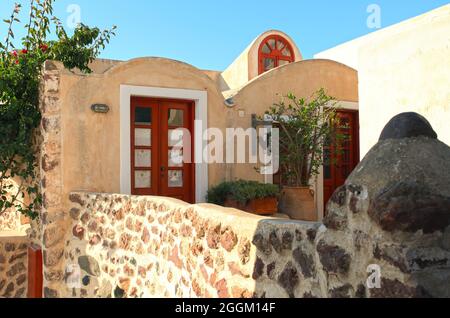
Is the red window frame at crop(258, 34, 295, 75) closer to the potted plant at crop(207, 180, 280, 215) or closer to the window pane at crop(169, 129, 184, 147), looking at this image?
the window pane at crop(169, 129, 184, 147)

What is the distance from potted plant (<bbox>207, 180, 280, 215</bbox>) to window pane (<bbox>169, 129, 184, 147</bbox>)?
3.49 feet

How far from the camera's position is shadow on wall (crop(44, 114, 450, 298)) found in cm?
179

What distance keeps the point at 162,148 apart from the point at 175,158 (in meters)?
0.30

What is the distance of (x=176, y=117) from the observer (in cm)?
789

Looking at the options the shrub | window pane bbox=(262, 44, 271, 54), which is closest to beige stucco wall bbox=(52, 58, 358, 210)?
the shrub

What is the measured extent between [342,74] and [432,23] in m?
5.34

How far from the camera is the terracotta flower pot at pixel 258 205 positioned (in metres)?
7.32

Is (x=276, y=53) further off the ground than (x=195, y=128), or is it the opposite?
(x=276, y=53)

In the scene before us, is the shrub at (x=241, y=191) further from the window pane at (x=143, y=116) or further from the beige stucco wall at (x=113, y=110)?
the window pane at (x=143, y=116)

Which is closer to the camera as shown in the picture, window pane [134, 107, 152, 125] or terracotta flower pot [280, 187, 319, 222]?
window pane [134, 107, 152, 125]

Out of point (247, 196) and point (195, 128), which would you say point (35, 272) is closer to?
point (195, 128)

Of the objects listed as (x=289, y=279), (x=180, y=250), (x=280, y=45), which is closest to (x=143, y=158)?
(x=180, y=250)

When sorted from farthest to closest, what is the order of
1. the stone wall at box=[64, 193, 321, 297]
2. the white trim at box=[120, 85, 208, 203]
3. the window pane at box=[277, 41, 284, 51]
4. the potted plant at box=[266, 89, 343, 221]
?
the window pane at box=[277, 41, 284, 51], the potted plant at box=[266, 89, 343, 221], the white trim at box=[120, 85, 208, 203], the stone wall at box=[64, 193, 321, 297]
